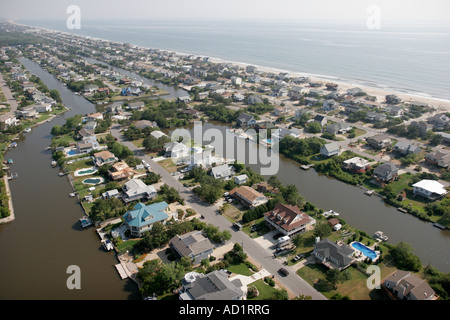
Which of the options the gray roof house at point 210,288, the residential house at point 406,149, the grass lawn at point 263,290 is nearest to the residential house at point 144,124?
the gray roof house at point 210,288

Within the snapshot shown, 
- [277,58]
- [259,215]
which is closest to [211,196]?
[259,215]

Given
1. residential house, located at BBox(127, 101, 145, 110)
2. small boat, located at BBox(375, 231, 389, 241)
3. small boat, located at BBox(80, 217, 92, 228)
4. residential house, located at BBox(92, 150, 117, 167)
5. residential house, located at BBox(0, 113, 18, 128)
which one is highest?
residential house, located at BBox(127, 101, 145, 110)

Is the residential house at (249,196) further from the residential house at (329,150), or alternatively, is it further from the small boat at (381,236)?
the residential house at (329,150)

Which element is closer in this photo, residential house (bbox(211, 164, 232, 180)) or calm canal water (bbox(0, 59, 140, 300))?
calm canal water (bbox(0, 59, 140, 300))

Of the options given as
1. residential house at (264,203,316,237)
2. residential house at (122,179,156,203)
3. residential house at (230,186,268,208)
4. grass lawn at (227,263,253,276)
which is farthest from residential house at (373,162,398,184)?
residential house at (122,179,156,203)

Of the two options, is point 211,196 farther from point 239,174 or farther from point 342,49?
point 342,49

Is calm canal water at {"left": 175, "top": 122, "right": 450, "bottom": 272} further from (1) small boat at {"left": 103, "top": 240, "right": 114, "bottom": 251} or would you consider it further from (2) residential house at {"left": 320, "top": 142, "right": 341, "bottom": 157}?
(1) small boat at {"left": 103, "top": 240, "right": 114, "bottom": 251}
